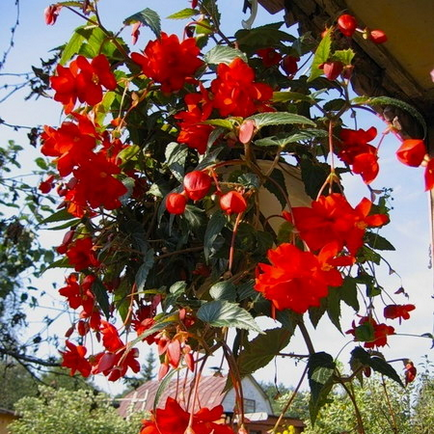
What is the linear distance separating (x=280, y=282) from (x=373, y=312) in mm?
343

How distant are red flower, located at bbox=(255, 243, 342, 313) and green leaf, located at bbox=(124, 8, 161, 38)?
1.16 ft

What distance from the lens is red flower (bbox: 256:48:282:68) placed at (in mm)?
771

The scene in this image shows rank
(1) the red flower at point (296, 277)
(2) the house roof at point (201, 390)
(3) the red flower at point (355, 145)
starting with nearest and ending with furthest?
(1) the red flower at point (296, 277)
(2) the house roof at point (201, 390)
(3) the red flower at point (355, 145)

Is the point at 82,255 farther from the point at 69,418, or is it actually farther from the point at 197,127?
the point at 69,418

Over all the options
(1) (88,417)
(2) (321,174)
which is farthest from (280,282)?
(1) (88,417)

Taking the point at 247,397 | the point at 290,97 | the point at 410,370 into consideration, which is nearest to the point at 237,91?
the point at 290,97

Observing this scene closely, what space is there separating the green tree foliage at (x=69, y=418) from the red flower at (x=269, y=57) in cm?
631

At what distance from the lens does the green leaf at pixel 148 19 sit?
0.68 meters

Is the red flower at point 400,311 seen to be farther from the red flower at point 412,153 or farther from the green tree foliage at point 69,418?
the green tree foliage at point 69,418

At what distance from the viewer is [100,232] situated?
30.2 inches

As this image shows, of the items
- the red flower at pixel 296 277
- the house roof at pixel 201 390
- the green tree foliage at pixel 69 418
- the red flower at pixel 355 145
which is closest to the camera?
the red flower at pixel 296 277

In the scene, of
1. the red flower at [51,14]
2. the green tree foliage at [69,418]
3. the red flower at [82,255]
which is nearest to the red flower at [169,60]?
the red flower at [51,14]

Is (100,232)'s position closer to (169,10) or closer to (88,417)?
(169,10)

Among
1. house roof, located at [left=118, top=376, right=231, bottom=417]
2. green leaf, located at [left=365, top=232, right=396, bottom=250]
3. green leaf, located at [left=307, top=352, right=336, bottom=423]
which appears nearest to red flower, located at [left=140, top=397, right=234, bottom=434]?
house roof, located at [left=118, top=376, right=231, bottom=417]
